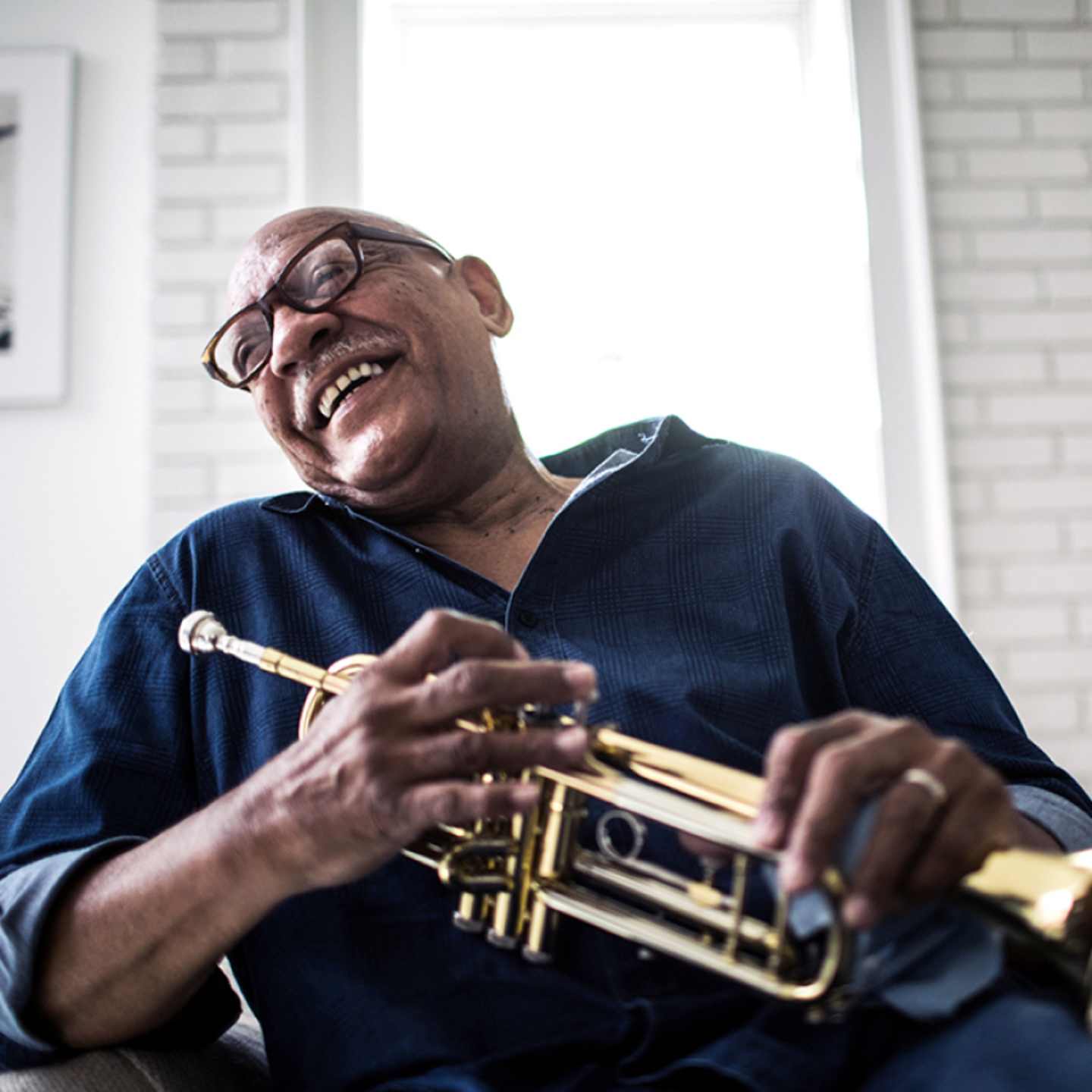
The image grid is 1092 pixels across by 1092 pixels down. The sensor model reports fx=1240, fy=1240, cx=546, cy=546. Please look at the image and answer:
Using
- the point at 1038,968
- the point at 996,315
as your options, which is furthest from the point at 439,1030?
the point at 996,315

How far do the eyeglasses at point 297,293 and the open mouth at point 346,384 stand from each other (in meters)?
0.09

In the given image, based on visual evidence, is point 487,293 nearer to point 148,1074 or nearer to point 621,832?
point 621,832

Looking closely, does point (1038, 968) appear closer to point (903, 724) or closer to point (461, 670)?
point (903, 724)

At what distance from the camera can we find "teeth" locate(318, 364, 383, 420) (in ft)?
4.62

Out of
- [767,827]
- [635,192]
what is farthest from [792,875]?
[635,192]

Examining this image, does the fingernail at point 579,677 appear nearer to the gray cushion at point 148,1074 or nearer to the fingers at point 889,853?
the fingers at point 889,853

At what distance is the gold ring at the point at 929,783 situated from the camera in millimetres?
756

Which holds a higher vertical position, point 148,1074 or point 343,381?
point 343,381

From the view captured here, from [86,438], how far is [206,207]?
58cm

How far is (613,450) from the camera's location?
63.1 inches

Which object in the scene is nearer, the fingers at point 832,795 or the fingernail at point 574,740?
the fingers at point 832,795

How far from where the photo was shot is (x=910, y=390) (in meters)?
2.63

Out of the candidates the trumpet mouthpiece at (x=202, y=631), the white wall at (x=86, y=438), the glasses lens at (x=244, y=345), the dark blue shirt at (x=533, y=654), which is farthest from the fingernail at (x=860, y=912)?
the white wall at (x=86, y=438)

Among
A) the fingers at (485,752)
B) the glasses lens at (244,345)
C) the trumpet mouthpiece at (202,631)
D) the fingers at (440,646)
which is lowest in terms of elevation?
the fingers at (485,752)
